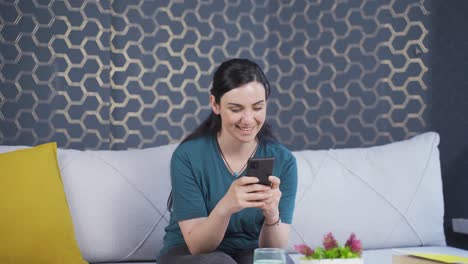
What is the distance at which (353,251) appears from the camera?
145 centimetres

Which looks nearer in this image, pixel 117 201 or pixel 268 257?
pixel 268 257

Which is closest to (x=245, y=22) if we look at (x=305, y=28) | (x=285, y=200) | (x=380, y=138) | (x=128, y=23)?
(x=305, y=28)

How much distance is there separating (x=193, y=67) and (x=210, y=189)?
3.89ft

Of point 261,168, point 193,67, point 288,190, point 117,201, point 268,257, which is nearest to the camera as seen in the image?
point 268,257

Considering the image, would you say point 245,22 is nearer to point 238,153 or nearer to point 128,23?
point 128,23

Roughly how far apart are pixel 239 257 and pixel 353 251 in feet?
2.01

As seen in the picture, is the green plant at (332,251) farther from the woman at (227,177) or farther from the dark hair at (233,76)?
the dark hair at (233,76)

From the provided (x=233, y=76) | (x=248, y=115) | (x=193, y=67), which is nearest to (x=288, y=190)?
(x=248, y=115)

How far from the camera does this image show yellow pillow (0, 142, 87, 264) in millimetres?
2127

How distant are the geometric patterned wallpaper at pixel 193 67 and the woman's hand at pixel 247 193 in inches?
54.1

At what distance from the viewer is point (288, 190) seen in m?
2.08

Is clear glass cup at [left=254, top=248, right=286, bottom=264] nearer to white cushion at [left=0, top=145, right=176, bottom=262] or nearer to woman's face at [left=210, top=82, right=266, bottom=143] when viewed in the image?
woman's face at [left=210, top=82, right=266, bottom=143]

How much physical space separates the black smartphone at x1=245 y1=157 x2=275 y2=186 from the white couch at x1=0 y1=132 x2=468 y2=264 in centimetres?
81

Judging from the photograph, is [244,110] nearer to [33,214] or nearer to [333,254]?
[333,254]
